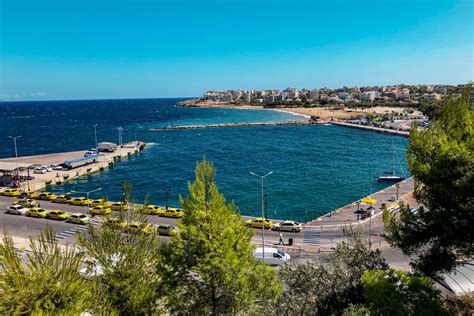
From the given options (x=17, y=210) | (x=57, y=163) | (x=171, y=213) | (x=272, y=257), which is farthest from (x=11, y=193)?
(x=272, y=257)

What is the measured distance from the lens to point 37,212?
4072 cm

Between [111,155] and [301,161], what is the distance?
46.1 m

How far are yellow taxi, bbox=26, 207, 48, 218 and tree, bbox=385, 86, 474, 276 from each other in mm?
38215

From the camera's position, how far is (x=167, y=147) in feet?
325

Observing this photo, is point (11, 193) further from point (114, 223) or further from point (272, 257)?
point (114, 223)

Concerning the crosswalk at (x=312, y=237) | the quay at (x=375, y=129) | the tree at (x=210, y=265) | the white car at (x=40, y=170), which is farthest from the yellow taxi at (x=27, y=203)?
the quay at (x=375, y=129)

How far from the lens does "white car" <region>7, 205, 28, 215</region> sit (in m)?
41.7

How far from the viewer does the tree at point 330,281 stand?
13.9 m

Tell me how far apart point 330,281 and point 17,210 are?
1613 inches

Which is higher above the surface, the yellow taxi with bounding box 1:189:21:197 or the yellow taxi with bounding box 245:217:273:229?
the yellow taxi with bounding box 1:189:21:197

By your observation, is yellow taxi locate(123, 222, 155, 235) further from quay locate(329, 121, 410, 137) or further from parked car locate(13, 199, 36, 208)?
quay locate(329, 121, 410, 137)

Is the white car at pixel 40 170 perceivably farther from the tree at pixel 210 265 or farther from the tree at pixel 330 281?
the tree at pixel 330 281

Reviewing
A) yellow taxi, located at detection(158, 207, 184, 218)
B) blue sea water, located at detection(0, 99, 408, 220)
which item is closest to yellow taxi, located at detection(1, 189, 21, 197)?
blue sea water, located at detection(0, 99, 408, 220)

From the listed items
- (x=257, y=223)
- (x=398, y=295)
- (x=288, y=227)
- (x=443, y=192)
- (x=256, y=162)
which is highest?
(x=443, y=192)
